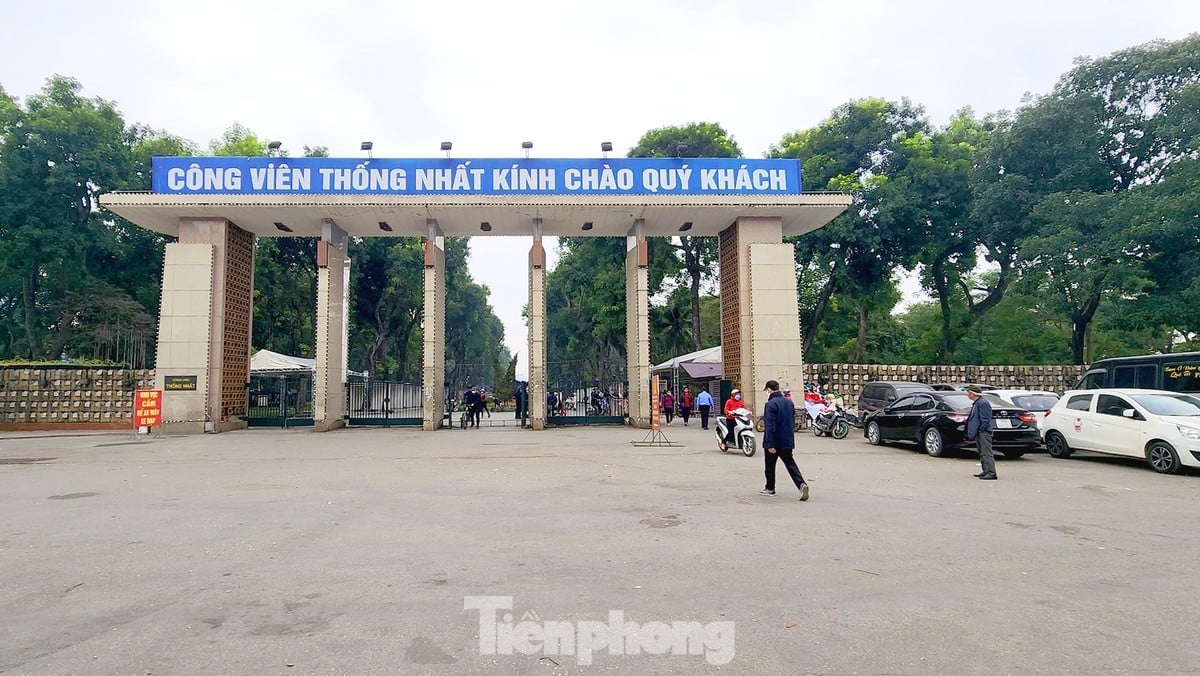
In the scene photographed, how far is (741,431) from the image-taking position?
47.9 ft

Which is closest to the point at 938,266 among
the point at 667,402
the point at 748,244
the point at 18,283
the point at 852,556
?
the point at 748,244

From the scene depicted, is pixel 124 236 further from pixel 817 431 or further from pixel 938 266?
pixel 938 266

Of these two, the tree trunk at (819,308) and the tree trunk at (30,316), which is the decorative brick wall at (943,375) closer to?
the tree trunk at (819,308)

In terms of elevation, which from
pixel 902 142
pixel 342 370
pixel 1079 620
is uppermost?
pixel 902 142

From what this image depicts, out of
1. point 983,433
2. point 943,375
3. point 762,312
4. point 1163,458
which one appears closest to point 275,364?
point 762,312

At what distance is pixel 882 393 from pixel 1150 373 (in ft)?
20.2

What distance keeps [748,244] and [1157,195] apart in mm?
13694

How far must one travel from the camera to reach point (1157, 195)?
874 inches

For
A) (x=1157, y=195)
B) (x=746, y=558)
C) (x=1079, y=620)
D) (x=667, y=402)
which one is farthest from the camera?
(x=667, y=402)

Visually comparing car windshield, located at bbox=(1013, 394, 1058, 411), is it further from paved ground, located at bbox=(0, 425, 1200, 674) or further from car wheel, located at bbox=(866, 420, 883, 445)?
paved ground, located at bbox=(0, 425, 1200, 674)

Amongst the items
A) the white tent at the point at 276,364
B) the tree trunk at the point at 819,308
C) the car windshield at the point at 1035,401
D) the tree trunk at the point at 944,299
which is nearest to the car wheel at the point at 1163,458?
the car windshield at the point at 1035,401

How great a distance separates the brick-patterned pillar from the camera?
2248cm

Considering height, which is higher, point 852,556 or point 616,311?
point 616,311

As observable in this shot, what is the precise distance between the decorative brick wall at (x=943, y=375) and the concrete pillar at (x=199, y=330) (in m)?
20.6
